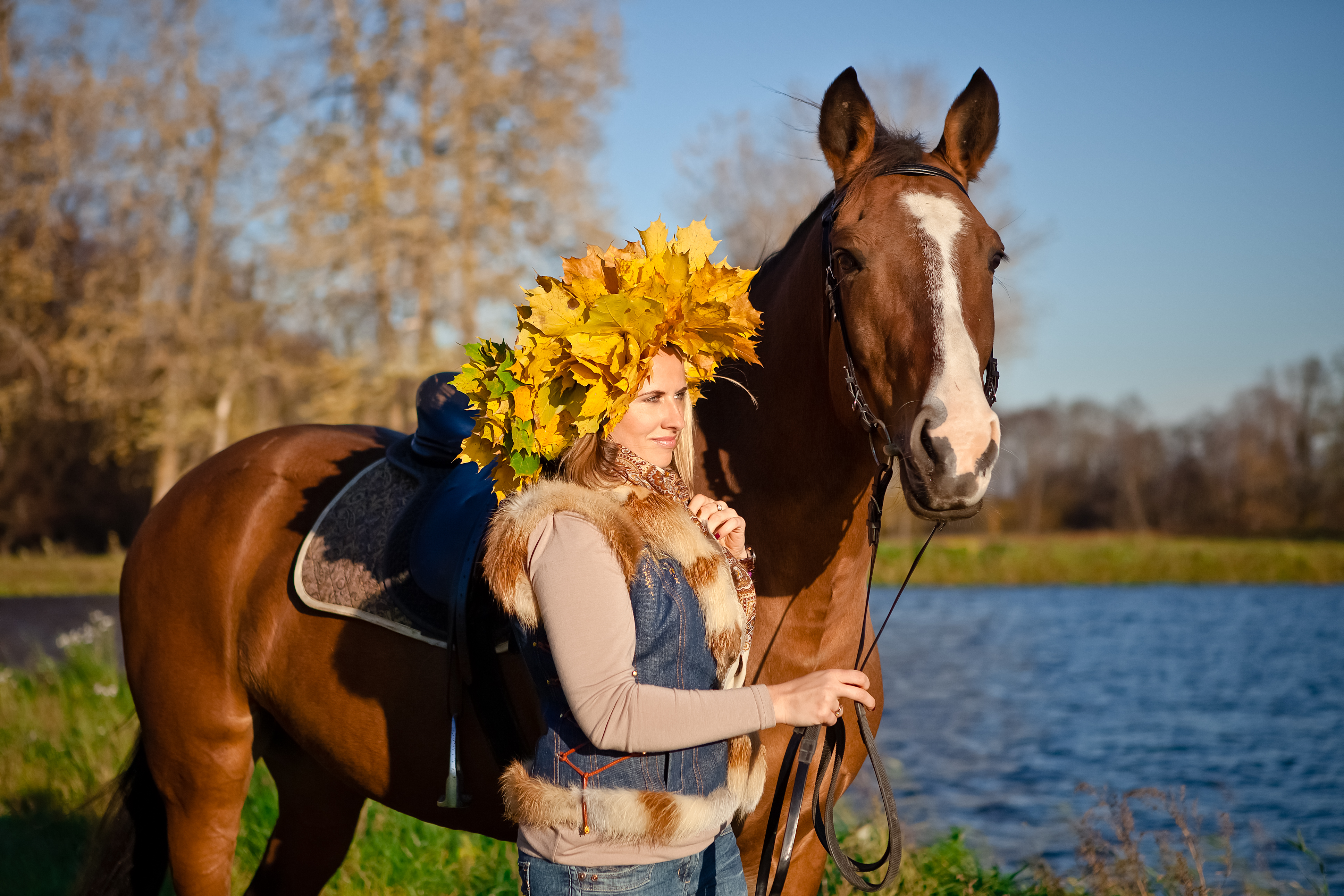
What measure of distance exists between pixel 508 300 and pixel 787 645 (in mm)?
11739

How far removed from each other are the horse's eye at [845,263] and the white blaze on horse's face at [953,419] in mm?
209

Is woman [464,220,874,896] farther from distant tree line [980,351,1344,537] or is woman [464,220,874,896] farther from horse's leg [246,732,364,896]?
distant tree line [980,351,1344,537]

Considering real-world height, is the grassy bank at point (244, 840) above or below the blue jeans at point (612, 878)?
below

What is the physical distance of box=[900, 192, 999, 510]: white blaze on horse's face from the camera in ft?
5.67

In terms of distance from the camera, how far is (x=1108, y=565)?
2491cm

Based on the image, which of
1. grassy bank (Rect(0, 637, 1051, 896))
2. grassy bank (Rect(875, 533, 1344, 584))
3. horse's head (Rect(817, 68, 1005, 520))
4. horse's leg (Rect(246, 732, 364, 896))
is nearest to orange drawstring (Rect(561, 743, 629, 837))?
horse's head (Rect(817, 68, 1005, 520))

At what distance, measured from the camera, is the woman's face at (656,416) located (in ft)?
6.12

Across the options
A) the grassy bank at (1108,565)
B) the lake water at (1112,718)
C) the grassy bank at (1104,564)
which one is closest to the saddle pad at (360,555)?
the lake water at (1112,718)

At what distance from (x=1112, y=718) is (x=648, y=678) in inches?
404

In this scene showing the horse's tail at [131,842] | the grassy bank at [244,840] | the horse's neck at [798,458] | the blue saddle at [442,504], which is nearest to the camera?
the horse's neck at [798,458]

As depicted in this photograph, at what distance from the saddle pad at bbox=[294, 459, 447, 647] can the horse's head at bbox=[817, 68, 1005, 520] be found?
1.36m

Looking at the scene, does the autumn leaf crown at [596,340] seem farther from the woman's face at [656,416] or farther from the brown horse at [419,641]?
the brown horse at [419,641]

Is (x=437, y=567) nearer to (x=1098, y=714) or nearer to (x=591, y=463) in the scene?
(x=591, y=463)

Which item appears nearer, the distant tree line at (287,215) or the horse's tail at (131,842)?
the horse's tail at (131,842)
